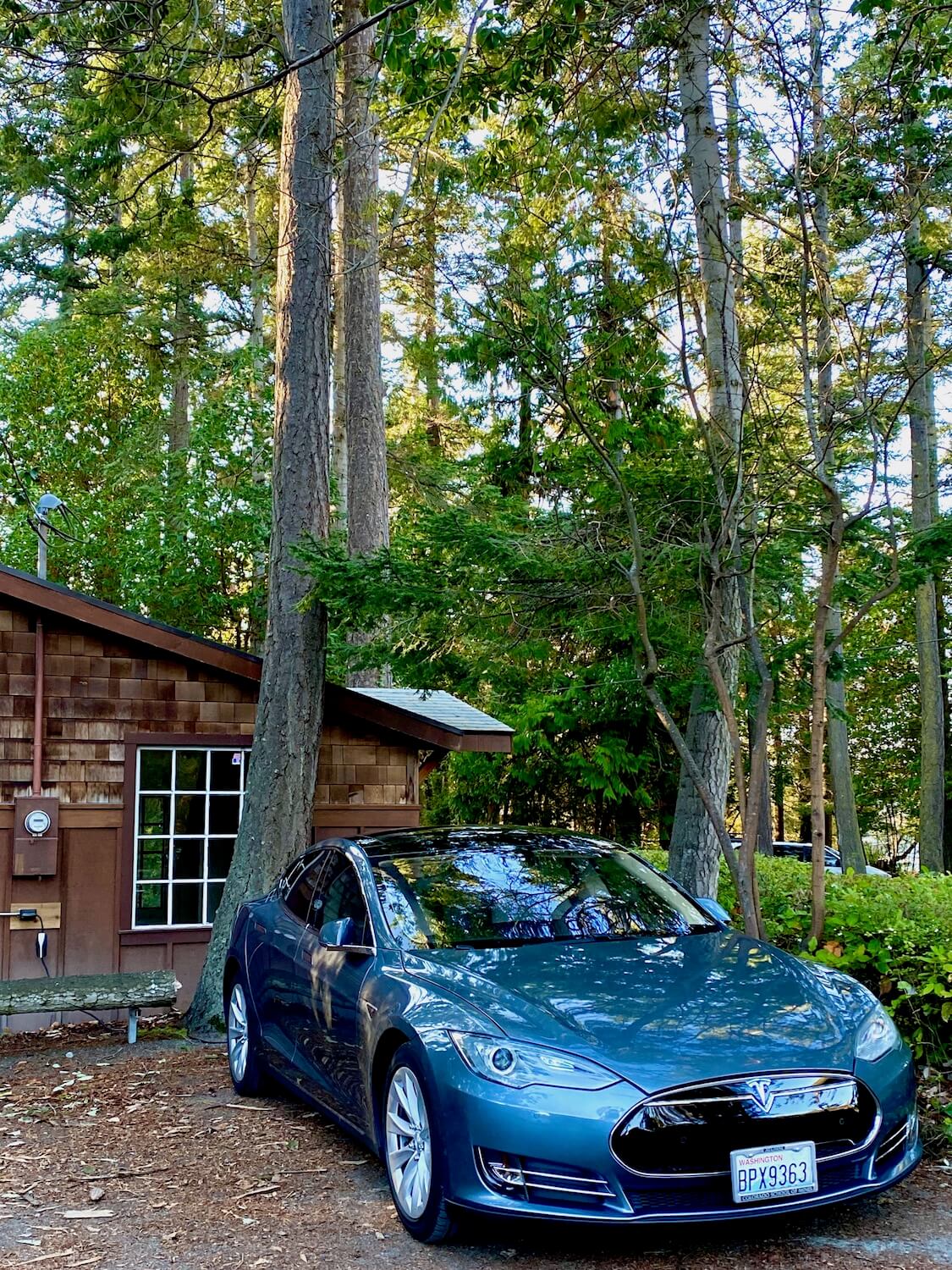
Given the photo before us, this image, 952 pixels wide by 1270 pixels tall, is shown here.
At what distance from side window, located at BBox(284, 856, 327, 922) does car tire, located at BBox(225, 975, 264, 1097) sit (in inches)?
24.9

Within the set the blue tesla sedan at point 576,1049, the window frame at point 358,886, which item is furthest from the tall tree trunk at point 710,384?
the window frame at point 358,886

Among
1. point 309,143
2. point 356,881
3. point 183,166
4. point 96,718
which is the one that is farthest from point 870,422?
point 183,166

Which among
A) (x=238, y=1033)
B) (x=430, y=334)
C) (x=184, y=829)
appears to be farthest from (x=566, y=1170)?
(x=430, y=334)

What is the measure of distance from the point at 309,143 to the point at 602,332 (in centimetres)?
335

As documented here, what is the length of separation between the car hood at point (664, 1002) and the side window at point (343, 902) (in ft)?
1.55

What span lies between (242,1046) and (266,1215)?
210cm

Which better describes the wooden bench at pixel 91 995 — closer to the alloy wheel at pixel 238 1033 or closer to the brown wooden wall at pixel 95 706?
the alloy wheel at pixel 238 1033

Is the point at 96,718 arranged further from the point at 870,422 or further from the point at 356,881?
the point at 870,422

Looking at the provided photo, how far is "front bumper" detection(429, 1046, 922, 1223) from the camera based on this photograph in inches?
146

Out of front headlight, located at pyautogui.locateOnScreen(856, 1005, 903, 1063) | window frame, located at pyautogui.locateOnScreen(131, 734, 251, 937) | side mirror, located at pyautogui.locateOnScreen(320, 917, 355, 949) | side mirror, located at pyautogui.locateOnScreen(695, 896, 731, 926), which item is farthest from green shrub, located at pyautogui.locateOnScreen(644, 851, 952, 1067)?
window frame, located at pyautogui.locateOnScreen(131, 734, 251, 937)

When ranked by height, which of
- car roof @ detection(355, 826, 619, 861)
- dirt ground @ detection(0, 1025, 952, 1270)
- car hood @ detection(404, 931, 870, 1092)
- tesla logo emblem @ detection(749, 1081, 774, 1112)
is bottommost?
dirt ground @ detection(0, 1025, 952, 1270)

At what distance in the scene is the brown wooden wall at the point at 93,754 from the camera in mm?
9414

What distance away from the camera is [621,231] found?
8.69 metres

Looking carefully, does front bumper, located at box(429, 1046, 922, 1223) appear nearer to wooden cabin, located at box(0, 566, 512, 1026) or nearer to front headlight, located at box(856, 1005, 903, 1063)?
front headlight, located at box(856, 1005, 903, 1063)
